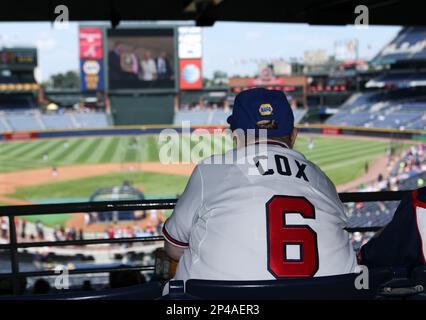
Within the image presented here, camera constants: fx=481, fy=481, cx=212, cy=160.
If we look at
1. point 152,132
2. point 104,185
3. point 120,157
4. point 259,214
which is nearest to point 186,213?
point 259,214

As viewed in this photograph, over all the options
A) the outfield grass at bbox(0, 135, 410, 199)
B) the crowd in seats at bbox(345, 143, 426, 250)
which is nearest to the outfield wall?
the outfield grass at bbox(0, 135, 410, 199)

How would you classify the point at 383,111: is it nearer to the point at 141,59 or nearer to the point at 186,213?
the point at 141,59

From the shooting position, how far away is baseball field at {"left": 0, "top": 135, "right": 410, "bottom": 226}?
21.2 meters

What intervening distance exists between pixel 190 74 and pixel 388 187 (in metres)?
35.4

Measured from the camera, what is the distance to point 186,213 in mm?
1591

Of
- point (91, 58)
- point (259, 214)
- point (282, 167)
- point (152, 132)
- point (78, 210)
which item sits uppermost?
point (91, 58)

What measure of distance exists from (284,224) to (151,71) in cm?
5037

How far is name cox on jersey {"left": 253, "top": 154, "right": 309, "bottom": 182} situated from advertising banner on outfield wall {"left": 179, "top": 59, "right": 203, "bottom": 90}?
4960 centimetres

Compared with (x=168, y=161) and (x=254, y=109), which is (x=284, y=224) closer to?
(x=254, y=109)

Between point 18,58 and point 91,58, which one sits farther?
point 18,58

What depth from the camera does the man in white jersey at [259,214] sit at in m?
1.41

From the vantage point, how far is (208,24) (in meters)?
4.25

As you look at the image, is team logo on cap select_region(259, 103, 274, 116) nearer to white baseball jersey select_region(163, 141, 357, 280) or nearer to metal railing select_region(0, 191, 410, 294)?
white baseball jersey select_region(163, 141, 357, 280)
